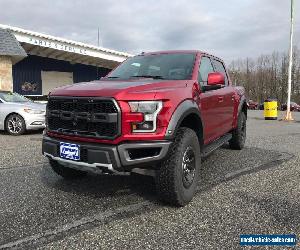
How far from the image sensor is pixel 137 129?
139 inches

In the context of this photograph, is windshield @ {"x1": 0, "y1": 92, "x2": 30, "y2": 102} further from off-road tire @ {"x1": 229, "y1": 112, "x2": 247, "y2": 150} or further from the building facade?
the building facade

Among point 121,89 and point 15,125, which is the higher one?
point 121,89

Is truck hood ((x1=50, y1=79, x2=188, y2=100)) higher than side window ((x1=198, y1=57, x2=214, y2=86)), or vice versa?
side window ((x1=198, y1=57, x2=214, y2=86))

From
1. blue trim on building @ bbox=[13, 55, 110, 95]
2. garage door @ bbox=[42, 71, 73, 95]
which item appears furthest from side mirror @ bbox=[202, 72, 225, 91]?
garage door @ bbox=[42, 71, 73, 95]

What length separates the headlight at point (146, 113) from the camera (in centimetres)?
352

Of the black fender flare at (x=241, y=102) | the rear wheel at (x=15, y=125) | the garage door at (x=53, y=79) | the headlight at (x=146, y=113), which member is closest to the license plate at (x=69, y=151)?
the headlight at (x=146, y=113)

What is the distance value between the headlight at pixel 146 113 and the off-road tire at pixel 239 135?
12.9 feet

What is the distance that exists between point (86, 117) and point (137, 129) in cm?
59

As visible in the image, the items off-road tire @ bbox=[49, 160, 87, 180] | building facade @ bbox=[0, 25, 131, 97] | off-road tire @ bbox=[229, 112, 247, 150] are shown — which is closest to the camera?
off-road tire @ bbox=[49, 160, 87, 180]

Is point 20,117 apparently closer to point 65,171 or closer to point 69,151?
point 65,171

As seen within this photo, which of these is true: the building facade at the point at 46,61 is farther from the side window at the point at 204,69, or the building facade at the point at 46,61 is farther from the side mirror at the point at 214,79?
the side mirror at the point at 214,79

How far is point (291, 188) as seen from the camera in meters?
4.68

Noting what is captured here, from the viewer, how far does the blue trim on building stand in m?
27.6

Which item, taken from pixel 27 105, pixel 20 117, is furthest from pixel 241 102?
pixel 20 117
